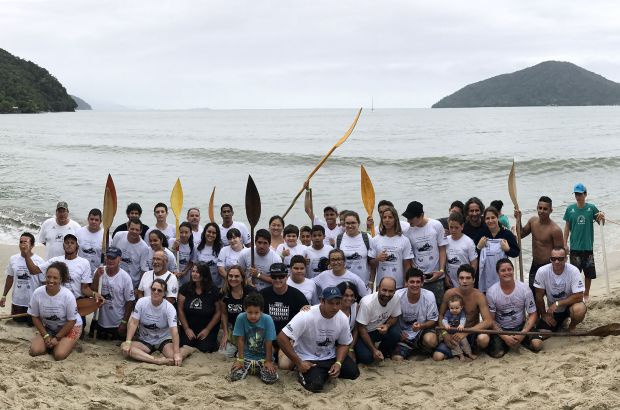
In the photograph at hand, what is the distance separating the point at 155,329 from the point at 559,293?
4.45 meters

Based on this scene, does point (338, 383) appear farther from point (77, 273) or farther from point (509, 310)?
point (77, 273)

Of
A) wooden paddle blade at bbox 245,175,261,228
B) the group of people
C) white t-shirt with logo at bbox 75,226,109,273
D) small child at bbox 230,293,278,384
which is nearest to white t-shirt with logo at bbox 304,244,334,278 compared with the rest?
the group of people

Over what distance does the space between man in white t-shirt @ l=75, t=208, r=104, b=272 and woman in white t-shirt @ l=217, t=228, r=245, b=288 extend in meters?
1.55

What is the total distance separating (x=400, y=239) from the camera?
7324 millimetres

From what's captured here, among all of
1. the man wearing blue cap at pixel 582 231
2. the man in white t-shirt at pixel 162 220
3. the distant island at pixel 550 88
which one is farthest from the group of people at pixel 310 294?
the distant island at pixel 550 88

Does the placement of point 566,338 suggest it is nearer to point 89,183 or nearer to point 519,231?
point 519,231

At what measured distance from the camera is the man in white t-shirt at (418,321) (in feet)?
22.3

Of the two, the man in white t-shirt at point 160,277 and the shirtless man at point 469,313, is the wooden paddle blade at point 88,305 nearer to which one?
the man in white t-shirt at point 160,277

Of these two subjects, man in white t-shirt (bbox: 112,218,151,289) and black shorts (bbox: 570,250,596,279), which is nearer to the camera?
man in white t-shirt (bbox: 112,218,151,289)

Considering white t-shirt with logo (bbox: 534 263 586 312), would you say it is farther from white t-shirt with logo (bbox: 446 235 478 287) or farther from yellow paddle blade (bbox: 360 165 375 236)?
yellow paddle blade (bbox: 360 165 375 236)

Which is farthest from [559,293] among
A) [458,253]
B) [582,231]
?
[582,231]

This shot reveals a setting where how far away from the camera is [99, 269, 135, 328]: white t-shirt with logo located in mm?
7215

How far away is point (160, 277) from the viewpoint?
7137 mm

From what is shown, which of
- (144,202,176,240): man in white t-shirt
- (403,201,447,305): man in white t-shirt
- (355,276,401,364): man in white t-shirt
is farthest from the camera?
(144,202,176,240): man in white t-shirt
